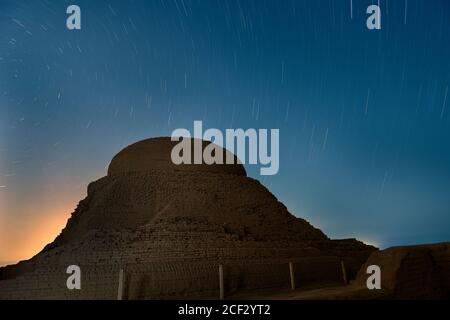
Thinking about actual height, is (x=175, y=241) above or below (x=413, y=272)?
above

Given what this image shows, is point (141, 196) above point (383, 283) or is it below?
above

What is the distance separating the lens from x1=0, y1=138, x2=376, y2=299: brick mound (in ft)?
49.4

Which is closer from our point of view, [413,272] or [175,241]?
[413,272]

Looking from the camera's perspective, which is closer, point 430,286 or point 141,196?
point 430,286

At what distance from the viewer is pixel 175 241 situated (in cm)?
1702

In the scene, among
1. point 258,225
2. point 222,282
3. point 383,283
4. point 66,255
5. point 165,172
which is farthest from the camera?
point 165,172

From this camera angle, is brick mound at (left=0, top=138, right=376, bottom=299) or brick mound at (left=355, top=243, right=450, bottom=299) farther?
brick mound at (left=0, top=138, right=376, bottom=299)

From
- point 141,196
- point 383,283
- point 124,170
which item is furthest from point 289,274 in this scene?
point 124,170

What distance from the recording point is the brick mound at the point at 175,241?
1505 centimetres

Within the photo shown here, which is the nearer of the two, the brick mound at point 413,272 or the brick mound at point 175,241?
the brick mound at point 413,272

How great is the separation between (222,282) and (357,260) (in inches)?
387

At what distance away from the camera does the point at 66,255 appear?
16562mm
